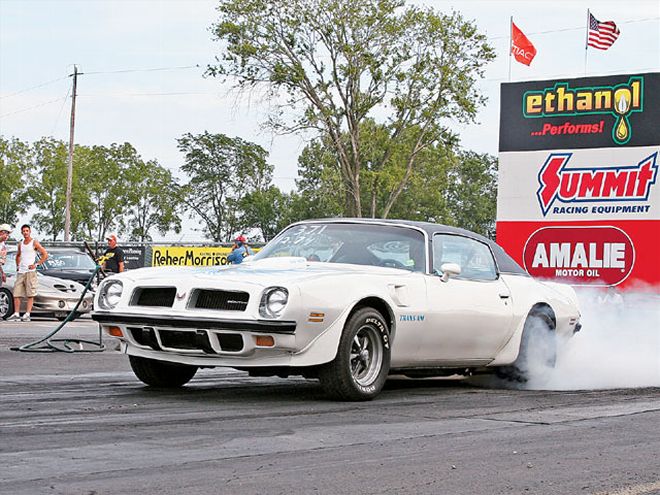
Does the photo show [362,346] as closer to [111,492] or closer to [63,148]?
[111,492]

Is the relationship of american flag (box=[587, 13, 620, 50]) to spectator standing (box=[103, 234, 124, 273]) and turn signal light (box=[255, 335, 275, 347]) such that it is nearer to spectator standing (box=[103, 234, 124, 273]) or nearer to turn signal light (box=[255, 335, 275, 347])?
spectator standing (box=[103, 234, 124, 273])

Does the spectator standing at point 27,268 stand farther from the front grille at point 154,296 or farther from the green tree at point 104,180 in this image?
the green tree at point 104,180

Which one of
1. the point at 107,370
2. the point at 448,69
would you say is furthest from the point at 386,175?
the point at 107,370

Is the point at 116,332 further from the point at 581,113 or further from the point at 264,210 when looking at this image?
the point at 264,210

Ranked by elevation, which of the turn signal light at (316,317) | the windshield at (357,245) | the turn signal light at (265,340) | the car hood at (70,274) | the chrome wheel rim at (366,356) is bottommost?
the chrome wheel rim at (366,356)

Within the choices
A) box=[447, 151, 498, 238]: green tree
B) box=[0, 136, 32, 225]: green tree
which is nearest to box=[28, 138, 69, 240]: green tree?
box=[0, 136, 32, 225]: green tree

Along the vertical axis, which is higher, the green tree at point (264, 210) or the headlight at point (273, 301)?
the green tree at point (264, 210)

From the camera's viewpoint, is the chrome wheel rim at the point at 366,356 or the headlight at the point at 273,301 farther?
the chrome wheel rim at the point at 366,356

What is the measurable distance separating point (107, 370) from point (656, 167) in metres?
11.3

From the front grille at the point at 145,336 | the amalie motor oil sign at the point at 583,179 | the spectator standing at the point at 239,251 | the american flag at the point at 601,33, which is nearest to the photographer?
the front grille at the point at 145,336

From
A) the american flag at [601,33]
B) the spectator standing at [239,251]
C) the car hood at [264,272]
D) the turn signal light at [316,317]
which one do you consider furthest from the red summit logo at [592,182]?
the american flag at [601,33]

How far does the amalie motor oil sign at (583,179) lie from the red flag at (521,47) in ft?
54.9

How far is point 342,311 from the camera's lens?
788 centimetres

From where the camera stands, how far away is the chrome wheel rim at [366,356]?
26.6ft
